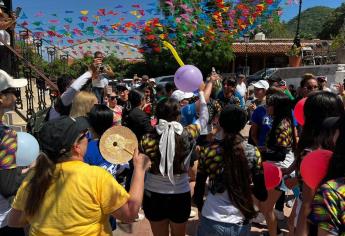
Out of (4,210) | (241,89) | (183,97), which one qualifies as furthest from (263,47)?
(4,210)

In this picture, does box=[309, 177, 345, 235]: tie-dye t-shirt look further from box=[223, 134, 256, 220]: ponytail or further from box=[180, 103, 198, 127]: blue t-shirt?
box=[180, 103, 198, 127]: blue t-shirt

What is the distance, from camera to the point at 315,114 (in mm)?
2748

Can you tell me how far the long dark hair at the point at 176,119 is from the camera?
126 inches

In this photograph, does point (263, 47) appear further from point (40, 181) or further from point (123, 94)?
point (40, 181)

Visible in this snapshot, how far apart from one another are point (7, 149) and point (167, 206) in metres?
1.50

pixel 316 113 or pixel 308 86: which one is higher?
pixel 308 86

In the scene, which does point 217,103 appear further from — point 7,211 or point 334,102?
point 7,211

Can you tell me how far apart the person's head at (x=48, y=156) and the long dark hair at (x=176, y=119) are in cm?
130

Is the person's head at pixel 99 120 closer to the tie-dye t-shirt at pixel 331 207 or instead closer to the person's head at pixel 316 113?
the person's head at pixel 316 113

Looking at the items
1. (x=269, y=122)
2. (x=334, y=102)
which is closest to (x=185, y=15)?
(x=269, y=122)

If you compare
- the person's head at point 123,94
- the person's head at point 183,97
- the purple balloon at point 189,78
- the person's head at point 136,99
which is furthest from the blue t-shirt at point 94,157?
the person's head at point 123,94

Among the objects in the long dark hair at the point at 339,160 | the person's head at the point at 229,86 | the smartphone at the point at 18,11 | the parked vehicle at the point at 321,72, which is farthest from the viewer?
the parked vehicle at the point at 321,72

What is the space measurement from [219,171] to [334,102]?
0.98 m

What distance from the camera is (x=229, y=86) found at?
240 inches
